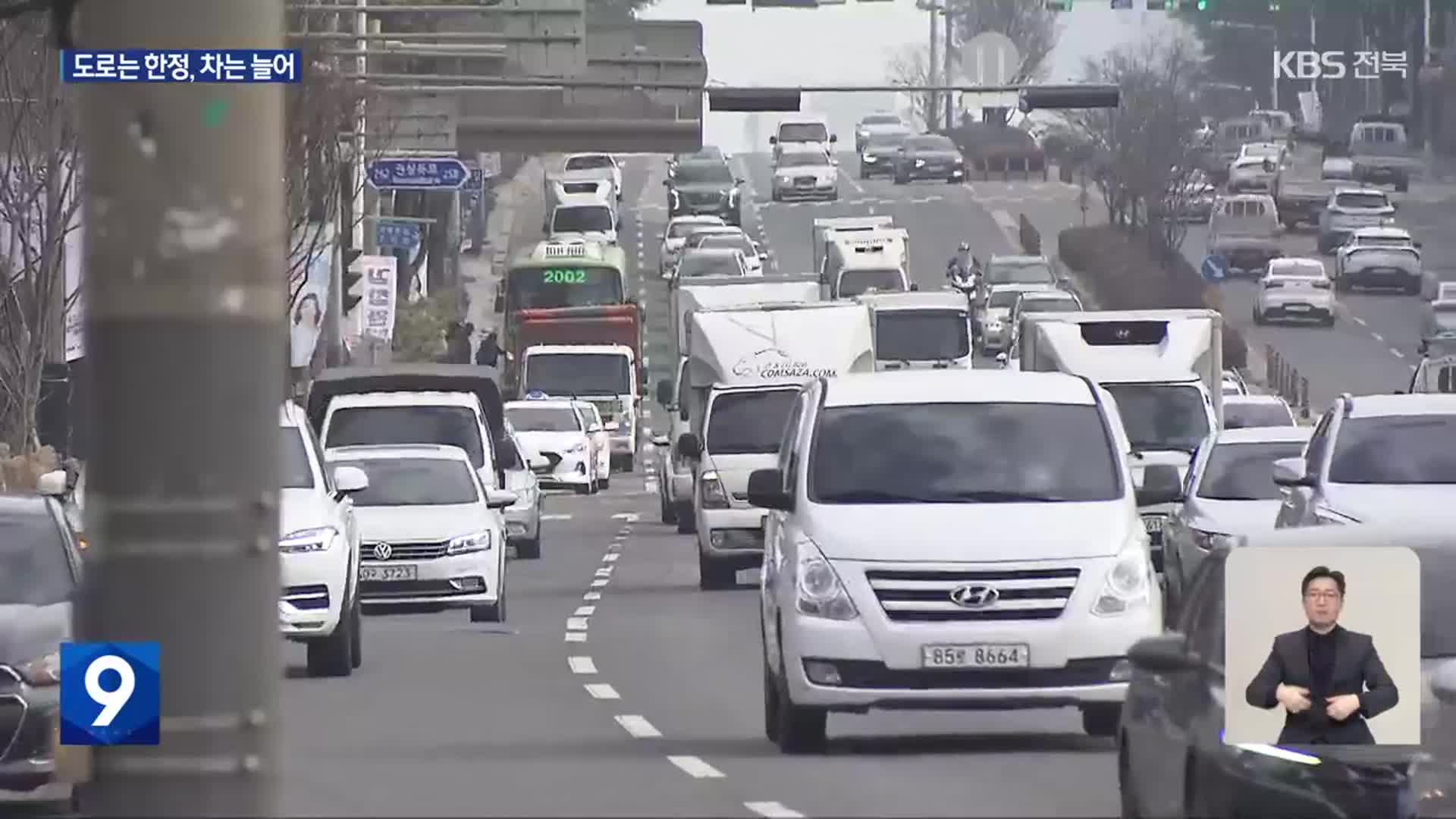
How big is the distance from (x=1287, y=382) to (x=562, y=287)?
48.0 ft

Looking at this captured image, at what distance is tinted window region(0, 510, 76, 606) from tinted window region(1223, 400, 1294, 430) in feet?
114

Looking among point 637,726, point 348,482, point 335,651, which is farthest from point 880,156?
point 637,726

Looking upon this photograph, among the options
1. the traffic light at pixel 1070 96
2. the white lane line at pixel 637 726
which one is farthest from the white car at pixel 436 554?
the traffic light at pixel 1070 96

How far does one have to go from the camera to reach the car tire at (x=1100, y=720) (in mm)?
16719

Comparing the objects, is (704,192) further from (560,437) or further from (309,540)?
(309,540)

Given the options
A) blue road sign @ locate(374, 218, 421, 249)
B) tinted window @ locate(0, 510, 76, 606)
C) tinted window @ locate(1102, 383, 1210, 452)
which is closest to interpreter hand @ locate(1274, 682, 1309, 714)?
tinted window @ locate(0, 510, 76, 606)


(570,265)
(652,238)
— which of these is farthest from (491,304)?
(570,265)

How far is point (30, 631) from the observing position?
48.8 feet

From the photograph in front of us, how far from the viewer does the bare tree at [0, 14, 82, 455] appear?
36312mm

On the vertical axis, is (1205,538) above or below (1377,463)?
below

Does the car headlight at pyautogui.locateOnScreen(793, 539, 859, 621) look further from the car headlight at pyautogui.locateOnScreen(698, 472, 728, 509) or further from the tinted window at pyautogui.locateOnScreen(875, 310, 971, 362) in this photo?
the tinted window at pyautogui.locateOnScreen(875, 310, 971, 362)

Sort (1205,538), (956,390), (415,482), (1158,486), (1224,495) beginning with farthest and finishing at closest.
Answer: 1. (415,482)
2. (1224,495)
3. (1205,538)
4. (956,390)
5. (1158,486)

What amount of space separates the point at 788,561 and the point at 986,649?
1.05m

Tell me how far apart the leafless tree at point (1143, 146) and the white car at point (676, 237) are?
12.0 meters
